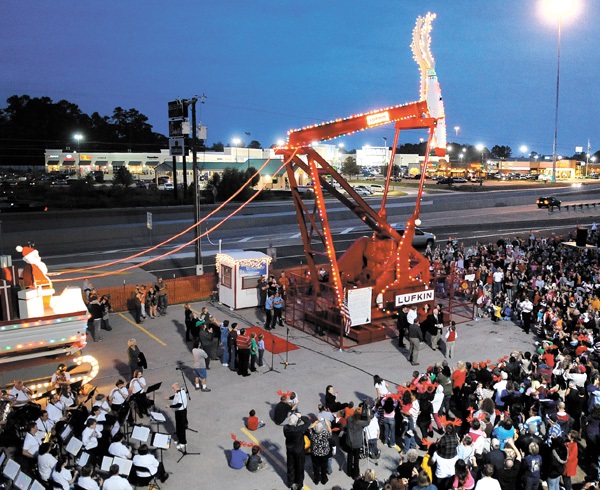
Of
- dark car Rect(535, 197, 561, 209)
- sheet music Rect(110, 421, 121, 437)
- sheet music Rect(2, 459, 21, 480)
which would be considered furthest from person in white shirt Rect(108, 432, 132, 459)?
dark car Rect(535, 197, 561, 209)

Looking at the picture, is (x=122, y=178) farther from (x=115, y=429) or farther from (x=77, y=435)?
(x=115, y=429)

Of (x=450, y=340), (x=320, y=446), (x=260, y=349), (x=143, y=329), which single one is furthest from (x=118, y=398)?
(x=450, y=340)

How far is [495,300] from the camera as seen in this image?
20859 mm

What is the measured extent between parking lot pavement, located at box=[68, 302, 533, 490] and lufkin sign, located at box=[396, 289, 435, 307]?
4.66ft

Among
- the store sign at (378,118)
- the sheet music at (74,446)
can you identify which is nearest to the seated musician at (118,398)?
the sheet music at (74,446)

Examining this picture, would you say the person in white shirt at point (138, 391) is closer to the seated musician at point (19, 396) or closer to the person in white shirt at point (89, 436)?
the person in white shirt at point (89, 436)

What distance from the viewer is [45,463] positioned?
8.89m

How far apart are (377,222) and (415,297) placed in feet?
9.37

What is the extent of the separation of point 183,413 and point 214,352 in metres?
4.90

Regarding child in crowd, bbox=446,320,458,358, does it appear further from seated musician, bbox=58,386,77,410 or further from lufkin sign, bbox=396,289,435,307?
seated musician, bbox=58,386,77,410

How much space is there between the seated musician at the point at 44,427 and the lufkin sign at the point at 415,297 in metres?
11.0

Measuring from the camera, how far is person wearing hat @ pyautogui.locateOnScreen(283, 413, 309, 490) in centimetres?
957

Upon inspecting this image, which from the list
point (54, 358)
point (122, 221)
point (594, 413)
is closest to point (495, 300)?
point (594, 413)

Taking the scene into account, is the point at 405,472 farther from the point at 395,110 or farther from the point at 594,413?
the point at 395,110
